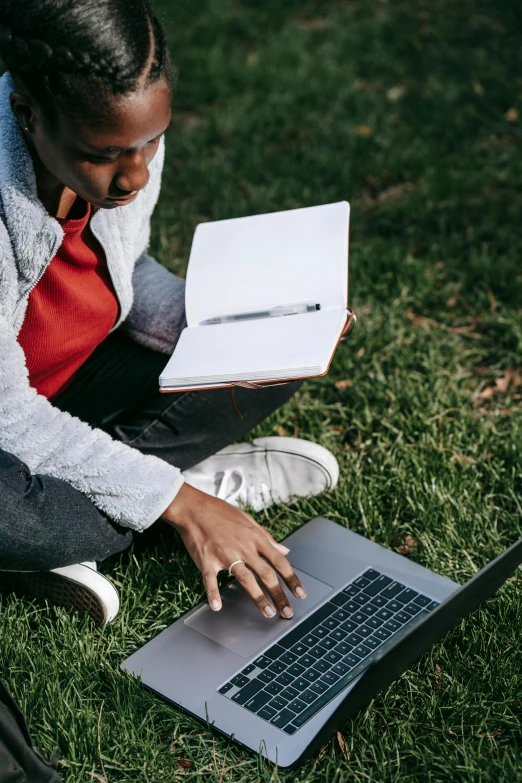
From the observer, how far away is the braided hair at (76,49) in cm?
169

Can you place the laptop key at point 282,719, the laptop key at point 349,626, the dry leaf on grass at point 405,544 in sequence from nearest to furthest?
the laptop key at point 282,719 → the laptop key at point 349,626 → the dry leaf on grass at point 405,544

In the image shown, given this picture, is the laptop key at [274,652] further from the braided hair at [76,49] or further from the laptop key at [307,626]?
the braided hair at [76,49]

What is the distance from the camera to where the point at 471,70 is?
4.86 meters

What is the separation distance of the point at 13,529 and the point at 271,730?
70 cm

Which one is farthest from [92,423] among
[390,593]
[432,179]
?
[432,179]

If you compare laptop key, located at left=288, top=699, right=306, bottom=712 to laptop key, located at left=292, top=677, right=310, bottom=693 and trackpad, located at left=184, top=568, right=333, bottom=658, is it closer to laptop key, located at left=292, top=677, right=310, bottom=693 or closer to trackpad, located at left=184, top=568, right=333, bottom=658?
laptop key, located at left=292, top=677, right=310, bottom=693

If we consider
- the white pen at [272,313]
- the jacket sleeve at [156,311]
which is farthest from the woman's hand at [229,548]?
the jacket sleeve at [156,311]

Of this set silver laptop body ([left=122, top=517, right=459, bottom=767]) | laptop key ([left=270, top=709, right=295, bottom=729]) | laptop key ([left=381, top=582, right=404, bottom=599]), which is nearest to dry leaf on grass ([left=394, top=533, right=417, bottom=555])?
silver laptop body ([left=122, top=517, right=459, bottom=767])

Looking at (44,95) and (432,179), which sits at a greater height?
(44,95)

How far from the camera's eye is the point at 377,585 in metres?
2.22

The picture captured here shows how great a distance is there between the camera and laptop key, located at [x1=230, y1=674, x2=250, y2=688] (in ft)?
6.47

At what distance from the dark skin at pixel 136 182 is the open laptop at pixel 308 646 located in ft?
0.31

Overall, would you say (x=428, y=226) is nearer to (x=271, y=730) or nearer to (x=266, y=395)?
(x=266, y=395)

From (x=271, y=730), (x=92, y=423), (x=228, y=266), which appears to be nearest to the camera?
(x=271, y=730)
